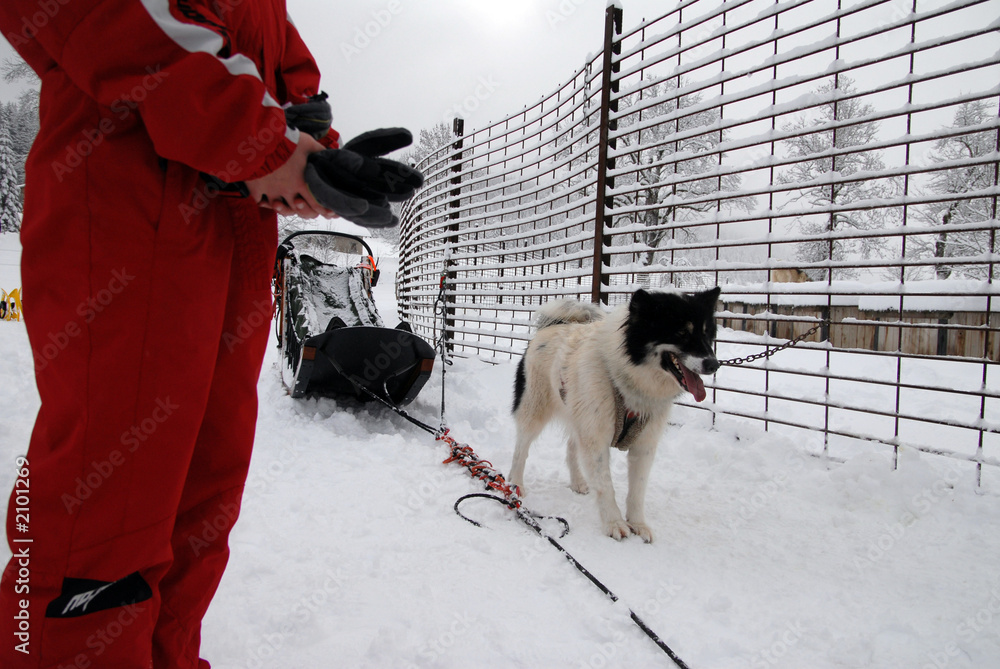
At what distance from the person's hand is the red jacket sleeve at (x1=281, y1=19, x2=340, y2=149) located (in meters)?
0.25

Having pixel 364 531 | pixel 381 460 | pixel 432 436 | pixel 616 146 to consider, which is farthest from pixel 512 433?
pixel 616 146

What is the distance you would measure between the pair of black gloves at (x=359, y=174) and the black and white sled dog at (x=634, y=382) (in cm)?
180

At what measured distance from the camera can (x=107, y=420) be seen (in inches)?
29.2

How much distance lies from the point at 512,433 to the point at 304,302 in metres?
2.37

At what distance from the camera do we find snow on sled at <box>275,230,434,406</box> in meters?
3.75

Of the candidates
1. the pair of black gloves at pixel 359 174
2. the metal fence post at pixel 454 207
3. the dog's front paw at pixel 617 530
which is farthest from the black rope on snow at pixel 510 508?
the metal fence post at pixel 454 207

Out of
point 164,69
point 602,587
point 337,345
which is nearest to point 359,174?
point 164,69

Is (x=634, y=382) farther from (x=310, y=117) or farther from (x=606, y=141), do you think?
(x=606, y=141)

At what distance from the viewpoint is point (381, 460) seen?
3023 mm

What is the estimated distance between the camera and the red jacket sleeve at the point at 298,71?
3.58ft

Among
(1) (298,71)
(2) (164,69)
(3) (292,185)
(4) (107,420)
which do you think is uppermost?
(1) (298,71)

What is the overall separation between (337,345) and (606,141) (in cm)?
299

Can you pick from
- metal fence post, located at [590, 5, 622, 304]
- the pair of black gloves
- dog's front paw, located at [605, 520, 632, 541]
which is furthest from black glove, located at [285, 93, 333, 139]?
metal fence post, located at [590, 5, 622, 304]

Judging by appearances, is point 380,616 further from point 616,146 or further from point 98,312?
point 616,146
